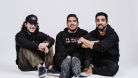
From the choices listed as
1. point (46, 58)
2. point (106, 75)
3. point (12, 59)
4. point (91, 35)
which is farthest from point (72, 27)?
point (12, 59)

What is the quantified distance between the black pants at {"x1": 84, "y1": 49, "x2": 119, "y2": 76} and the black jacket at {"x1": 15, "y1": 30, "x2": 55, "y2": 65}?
68 cm

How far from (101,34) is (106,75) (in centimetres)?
73

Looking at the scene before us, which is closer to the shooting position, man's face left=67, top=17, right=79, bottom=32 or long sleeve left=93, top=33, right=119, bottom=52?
long sleeve left=93, top=33, right=119, bottom=52

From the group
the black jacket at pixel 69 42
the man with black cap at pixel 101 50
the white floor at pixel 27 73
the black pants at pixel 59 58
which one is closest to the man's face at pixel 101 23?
the man with black cap at pixel 101 50

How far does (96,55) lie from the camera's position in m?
5.08

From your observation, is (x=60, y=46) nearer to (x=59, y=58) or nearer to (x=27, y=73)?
(x=59, y=58)

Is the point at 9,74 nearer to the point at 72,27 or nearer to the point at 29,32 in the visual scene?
the point at 29,32

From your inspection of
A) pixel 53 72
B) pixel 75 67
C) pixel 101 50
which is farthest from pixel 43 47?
pixel 101 50

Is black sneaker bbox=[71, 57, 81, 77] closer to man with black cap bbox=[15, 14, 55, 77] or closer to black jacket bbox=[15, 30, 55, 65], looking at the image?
man with black cap bbox=[15, 14, 55, 77]

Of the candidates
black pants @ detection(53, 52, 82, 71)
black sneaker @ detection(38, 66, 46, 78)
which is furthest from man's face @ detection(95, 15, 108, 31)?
black sneaker @ detection(38, 66, 46, 78)

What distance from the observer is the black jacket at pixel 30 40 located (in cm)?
488

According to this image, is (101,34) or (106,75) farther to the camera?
(101,34)

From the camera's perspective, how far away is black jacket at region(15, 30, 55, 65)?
4.88 metres

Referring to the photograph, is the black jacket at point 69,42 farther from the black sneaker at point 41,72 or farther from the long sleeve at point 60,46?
the black sneaker at point 41,72
